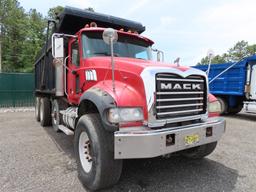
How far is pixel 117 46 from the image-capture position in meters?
4.52

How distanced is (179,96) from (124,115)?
922mm

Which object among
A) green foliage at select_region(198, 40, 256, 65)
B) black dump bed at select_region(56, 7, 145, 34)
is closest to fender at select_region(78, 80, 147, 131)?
black dump bed at select_region(56, 7, 145, 34)

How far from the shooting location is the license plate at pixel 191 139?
305 cm

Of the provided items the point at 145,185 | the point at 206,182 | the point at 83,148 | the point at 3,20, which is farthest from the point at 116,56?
the point at 3,20

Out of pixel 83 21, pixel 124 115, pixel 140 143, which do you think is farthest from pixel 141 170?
pixel 83 21

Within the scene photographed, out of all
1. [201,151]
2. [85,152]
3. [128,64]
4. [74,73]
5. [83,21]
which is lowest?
[201,151]

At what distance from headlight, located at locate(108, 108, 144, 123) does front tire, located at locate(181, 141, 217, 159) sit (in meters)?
1.68

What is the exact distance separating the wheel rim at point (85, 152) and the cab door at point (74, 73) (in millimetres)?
1312

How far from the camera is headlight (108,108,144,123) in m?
2.80

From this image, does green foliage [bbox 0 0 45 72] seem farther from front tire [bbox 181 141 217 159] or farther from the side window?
front tire [bbox 181 141 217 159]

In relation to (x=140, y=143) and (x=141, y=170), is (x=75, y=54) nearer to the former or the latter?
(x=141, y=170)

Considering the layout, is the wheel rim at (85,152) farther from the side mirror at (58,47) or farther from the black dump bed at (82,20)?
the black dump bed at (82,20)

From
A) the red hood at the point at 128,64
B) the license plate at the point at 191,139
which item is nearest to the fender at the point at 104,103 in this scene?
the red hood at the point at 128,64

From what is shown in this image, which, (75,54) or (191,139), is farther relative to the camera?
(75,54)
